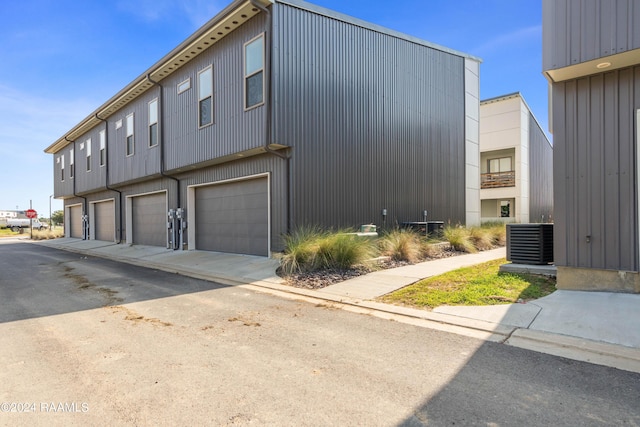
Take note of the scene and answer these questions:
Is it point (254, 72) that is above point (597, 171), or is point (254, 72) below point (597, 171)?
above

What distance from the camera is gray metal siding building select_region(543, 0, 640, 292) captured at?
5.57 m

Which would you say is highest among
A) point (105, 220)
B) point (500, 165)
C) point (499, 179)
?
point (500, 165)

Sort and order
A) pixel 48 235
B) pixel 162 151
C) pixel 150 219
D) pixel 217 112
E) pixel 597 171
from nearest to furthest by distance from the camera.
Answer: pixel 597 171 < pixel 217 112 < pixel 162 151 < pixel 150 219 < pixel 48 235

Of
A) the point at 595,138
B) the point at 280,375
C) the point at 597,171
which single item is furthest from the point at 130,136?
the point at 597,171

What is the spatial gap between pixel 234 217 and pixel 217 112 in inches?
140

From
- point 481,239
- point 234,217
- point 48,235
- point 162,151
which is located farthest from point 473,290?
point 48,235

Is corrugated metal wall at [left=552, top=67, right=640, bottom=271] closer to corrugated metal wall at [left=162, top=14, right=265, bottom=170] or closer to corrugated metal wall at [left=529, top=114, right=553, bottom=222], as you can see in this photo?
corrugated metal wall at [left=162, top=14, right=265, bottom=170]

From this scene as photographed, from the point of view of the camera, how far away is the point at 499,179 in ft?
78.0

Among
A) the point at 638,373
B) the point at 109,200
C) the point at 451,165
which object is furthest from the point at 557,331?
the point at 109,200

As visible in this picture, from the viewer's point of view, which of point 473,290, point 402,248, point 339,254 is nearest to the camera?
point 473,290

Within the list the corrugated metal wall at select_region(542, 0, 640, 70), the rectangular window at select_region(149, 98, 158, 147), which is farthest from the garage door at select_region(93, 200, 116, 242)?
the corrugated metal wall at select_region(542, 0, 640, 70)

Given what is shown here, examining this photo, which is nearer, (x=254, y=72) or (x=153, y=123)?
(x=254, y=72)

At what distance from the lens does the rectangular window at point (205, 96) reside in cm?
1249

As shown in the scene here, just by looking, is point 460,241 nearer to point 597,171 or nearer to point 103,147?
point 597,171
